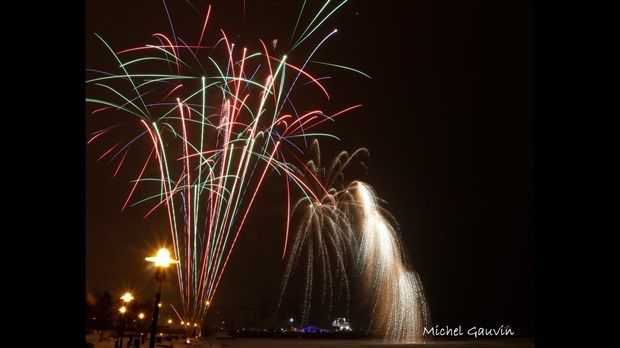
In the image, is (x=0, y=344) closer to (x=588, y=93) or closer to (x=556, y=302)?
(x=556, y=302)

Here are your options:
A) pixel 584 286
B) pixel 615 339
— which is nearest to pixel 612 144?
pixel 584 286

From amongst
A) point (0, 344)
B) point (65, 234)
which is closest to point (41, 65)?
point (65, 234)

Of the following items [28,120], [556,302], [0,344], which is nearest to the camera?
[0,344]

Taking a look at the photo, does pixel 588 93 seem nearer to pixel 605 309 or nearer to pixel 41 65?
pixel 605 309

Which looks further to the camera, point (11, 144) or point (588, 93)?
point (588, 93)

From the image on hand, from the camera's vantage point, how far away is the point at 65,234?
502cm

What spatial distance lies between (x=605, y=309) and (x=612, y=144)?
1.70 m

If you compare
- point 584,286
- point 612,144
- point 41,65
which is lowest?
point 584,286

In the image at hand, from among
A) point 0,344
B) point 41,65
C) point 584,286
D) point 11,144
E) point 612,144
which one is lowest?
point 0,344

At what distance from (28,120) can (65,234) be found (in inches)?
40.0

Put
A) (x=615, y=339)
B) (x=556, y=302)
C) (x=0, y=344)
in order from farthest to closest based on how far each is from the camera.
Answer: (x=556, y=302) → (x=615, y=339) → (x=0, y=344)

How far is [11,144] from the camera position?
4770 millimetres

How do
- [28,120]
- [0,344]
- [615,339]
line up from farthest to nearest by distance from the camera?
[615,339]
[28,120]
[0,344]

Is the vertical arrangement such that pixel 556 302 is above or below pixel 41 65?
below
